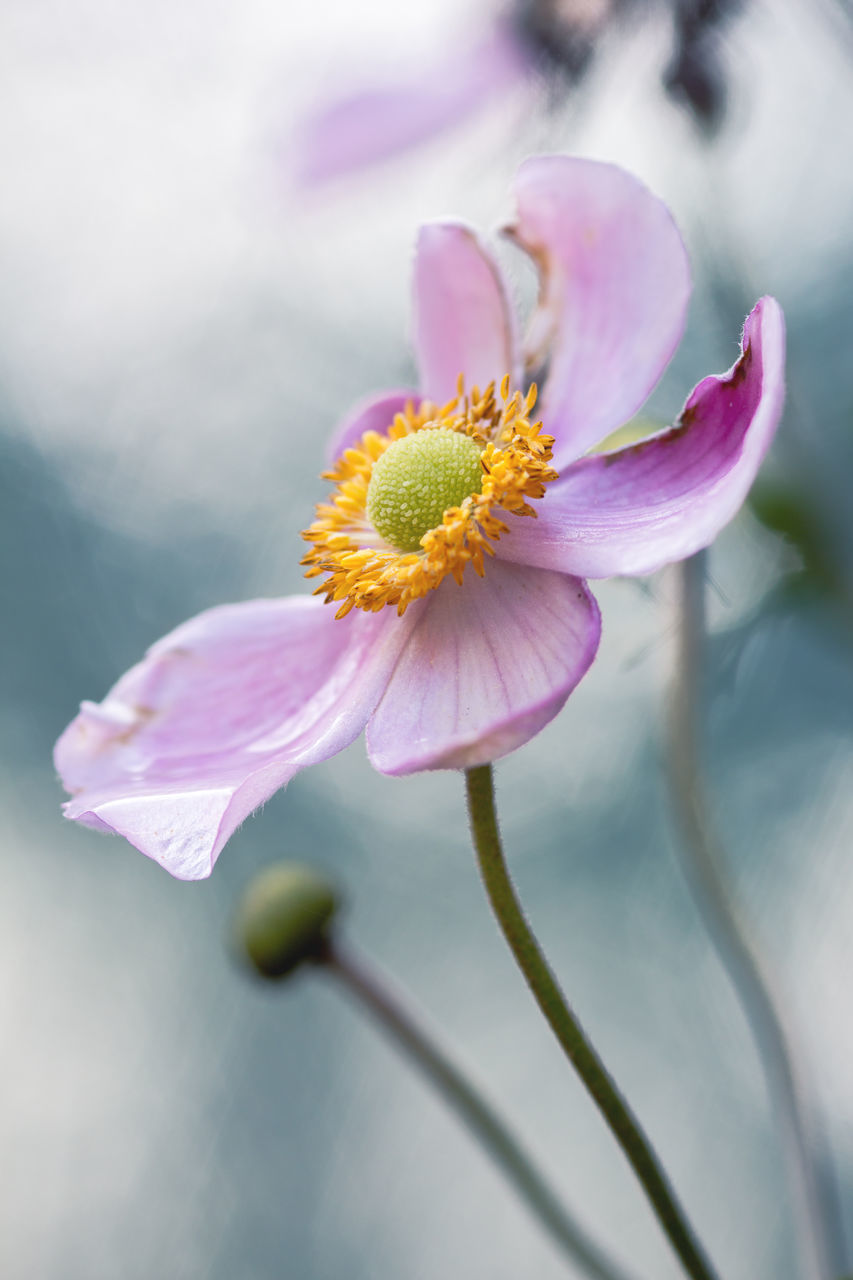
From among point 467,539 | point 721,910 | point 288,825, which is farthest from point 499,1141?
point 288,825

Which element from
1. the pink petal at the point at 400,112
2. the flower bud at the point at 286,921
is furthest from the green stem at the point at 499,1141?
the pink petal at the point at 400,112

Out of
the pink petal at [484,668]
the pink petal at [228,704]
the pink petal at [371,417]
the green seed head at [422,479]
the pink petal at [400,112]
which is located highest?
the pink petal at [400,112]

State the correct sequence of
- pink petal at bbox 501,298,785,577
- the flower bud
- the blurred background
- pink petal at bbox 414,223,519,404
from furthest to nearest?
1. the blurred background
2. the flower bud
3. pink petal at bbox 414,223,519,404
4. pink petal at bbox 501,298,785,577

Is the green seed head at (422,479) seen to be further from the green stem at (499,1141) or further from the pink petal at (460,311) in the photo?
the green stem at (499,1141)

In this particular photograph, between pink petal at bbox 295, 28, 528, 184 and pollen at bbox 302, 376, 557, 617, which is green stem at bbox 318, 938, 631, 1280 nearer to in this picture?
pollen at bbox 302, 376, 557, 617

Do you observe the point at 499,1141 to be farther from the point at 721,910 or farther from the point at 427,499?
the point at 427,499

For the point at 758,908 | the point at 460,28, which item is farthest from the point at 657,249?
the point at 758,908

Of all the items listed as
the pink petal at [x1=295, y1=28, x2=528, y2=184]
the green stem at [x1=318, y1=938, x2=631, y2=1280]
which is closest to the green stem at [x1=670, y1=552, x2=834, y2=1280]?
the green stem at [x1=318, y1=938, x2=631, y2=1280]
